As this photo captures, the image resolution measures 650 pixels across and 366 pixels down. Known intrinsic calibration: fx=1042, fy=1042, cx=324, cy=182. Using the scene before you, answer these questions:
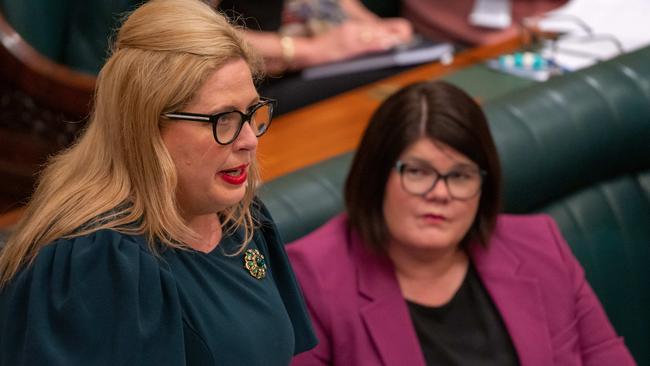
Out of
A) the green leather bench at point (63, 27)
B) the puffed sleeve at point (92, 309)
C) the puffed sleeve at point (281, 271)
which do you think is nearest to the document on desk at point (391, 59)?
the green leather bench at point (63, 27)

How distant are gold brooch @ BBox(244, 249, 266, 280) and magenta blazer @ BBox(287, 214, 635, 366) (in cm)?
48

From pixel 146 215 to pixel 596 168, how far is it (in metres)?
1.57

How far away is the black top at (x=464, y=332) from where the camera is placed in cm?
187

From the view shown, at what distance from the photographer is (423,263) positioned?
1913mm

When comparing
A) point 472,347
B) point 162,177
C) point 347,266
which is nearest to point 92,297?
point 162,177

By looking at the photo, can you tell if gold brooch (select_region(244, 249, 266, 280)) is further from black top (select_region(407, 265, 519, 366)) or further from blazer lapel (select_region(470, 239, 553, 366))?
blazer lapel (select_region(470, 239, 553, 366))

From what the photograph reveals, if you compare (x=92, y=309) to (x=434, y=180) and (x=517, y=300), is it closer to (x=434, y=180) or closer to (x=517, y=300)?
(x=434, y=180)

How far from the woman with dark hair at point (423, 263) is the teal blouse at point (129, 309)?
560 millimetres

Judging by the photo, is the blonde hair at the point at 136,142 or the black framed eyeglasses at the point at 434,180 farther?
the black framed eyeglasses at the point at 434,180

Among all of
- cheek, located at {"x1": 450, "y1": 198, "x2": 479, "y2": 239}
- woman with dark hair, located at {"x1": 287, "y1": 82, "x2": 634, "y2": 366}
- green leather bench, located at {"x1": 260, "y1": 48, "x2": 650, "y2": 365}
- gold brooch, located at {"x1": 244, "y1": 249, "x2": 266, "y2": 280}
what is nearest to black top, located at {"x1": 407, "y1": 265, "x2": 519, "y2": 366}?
woman with dark hair, located at {"x1": 287, "y1": 82, "x2": 634, "y2": 366}

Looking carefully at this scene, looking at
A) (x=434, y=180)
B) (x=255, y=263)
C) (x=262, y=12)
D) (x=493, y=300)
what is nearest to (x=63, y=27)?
(x=262, y=12)

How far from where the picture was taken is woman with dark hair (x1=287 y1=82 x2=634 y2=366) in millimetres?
1831

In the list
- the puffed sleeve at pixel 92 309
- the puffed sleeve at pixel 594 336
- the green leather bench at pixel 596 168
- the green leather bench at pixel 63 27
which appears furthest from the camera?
the green leather bench at pixel 63 27

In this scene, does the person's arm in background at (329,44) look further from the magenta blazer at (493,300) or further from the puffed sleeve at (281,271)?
the puffed sleeve at (281,271)
